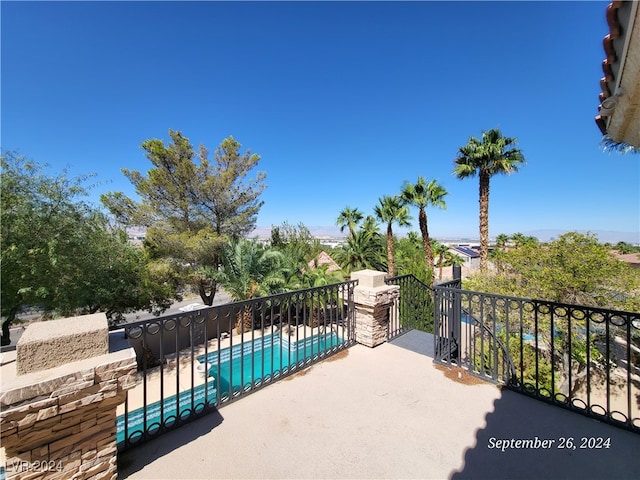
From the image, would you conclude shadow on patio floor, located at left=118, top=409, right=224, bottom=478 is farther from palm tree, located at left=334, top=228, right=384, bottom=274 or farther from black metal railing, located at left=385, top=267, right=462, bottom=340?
palm tree, located at left=334, top=228, right=384, bottom=274

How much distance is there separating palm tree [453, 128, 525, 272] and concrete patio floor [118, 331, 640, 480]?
11717mm

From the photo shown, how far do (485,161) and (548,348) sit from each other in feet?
31.2

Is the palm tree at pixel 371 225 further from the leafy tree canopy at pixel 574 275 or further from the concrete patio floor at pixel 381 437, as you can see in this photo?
the concrete patio floor at pixel 381 437

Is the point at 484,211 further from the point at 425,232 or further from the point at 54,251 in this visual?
the point at 54,251

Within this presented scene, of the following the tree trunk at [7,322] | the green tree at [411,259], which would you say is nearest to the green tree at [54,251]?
the tree trunk at [7,322]

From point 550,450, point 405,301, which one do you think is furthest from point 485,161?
point 550,450

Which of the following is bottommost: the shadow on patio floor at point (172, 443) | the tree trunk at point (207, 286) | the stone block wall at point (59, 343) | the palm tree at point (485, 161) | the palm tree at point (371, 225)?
the tree trunk at point (207, 286)

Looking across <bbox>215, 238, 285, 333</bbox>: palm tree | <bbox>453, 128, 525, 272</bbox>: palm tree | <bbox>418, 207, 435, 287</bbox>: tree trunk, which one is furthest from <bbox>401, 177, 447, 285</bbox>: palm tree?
<bbox>215, 238, 285, 333</bbox>: palm tree

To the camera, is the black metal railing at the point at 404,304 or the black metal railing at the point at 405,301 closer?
the black metal railing at the point at 405,301

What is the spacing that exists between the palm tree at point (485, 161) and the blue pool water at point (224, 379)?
11.4 metres

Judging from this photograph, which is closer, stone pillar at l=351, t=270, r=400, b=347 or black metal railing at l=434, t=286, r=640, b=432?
black metal railing at l=434, t=286, r=640, b=432

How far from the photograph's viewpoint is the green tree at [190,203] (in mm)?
13945

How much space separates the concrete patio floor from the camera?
7.24ft

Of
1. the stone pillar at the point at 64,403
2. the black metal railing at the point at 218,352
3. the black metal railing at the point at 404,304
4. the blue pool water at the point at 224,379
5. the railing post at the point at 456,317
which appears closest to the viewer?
the stone pillar at the point at 64,403
